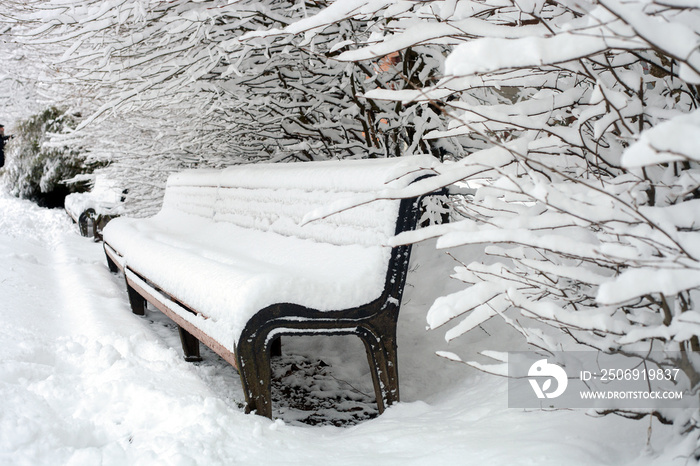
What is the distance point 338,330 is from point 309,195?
0.90 metres

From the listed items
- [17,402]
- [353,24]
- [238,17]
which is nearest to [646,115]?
[17,402]

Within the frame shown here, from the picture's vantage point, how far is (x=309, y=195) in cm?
287

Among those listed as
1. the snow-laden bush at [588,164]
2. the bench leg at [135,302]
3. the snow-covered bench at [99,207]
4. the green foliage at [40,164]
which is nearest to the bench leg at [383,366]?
the snow-laden bush at [588,164]

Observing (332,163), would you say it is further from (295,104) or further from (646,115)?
(646,115)

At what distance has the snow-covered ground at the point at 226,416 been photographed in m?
1.51

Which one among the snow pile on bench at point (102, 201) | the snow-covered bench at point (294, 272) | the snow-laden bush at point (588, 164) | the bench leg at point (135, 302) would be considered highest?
the snow-laden bush at point (588, 164)

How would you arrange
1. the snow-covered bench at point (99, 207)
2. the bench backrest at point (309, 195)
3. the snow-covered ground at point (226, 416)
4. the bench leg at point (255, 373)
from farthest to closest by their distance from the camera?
the snow-covered bench at point (99, 207) → the bench backrest at point (309, 195) → the bench leg at point (255, 373) → the snow-covered ground at point (226, 416)

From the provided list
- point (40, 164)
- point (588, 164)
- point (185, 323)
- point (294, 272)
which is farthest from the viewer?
point (40, 164)

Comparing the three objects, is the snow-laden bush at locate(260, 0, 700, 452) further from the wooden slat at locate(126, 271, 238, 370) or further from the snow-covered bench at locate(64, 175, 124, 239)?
the snow-covered bench at locate(64, 175, 124, 239)

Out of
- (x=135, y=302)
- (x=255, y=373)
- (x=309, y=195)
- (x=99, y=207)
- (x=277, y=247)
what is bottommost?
(x=135, y=302)

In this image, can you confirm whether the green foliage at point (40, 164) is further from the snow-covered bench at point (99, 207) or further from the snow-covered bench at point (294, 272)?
the snow-covered bench at point (294, 272)

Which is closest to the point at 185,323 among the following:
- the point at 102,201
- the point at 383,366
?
the point at 383,366

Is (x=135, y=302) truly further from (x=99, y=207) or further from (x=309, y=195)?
(x=99, y=207)

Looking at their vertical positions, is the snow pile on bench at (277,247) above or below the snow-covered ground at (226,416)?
above
